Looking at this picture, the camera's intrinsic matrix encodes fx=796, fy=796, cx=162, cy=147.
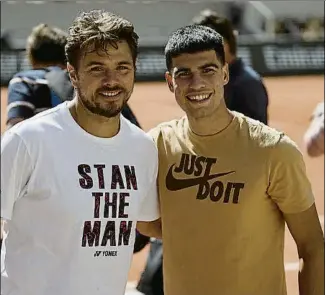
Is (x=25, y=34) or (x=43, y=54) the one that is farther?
Answer: (x=25, y=34)

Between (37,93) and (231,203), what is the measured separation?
5.97ft

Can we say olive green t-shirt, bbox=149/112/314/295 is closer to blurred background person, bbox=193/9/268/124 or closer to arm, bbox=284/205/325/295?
arm, bbox=284/205/325/295

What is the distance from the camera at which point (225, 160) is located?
273 cm

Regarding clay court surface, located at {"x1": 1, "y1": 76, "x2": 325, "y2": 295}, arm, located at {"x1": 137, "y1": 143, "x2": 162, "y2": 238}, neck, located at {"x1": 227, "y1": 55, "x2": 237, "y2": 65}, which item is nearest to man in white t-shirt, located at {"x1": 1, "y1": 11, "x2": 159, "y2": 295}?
arm, located at {"x1": 137, "y1": 143, "x2": 162, "y2": 238}

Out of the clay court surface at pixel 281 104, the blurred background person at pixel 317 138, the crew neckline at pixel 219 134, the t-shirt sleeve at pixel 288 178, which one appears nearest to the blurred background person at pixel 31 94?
the blurred background person at pixel 317 138

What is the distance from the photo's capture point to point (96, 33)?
8.14 ft

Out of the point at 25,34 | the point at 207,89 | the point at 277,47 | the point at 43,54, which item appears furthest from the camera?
the point at 25,34

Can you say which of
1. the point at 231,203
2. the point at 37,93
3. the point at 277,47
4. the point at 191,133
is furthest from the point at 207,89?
the point at 277,47

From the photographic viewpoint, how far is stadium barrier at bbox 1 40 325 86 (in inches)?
722

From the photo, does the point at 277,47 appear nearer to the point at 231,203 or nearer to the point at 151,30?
the point at 151,30

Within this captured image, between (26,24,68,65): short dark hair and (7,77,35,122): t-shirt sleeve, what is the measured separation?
0.33 metres

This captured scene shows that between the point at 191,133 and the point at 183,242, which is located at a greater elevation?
the point at 191,133

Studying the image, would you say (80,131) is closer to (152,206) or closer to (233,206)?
(152,206)

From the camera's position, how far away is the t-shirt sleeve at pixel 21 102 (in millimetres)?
4211
